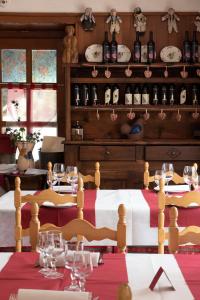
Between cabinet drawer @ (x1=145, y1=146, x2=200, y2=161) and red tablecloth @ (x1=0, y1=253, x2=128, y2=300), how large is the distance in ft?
12.4

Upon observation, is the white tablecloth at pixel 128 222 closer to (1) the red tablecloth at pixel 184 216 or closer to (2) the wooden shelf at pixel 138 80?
(1) the red tablecloth at pixel 184 216

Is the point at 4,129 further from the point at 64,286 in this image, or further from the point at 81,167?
the point at 64,286

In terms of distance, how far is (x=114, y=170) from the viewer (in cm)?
557

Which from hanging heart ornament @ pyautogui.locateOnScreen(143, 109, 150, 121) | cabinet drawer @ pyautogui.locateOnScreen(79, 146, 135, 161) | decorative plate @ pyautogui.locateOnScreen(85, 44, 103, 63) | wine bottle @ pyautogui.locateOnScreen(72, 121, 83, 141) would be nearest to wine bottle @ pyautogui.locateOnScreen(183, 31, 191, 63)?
hanging heart ornament @ pyautogui.locateOnScreen(143, 109, 150, 121)

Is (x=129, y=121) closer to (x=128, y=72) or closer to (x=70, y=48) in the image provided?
(x=128, y=72)

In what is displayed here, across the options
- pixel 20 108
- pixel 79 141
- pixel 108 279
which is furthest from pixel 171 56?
pixel 108 279

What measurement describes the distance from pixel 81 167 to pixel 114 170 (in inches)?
14.8

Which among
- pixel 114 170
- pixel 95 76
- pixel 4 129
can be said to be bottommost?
pixel 114 170

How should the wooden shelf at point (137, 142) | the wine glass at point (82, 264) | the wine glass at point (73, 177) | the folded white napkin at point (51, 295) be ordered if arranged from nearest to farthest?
the folded white napkin at point (51, 295), the wine glass at point (82, 264), the wine glass at point (73, 177), the wooden shelf at point (137, 142)

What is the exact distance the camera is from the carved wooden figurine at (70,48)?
18.7 ft

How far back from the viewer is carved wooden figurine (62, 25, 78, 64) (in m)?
5.71

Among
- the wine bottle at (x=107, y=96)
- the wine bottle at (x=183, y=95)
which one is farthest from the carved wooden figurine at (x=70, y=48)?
the wine bottle at (x=183, y=95)

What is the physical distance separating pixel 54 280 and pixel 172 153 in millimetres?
4124

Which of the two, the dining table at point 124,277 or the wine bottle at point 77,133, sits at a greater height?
the wine bottle at point 77,133
